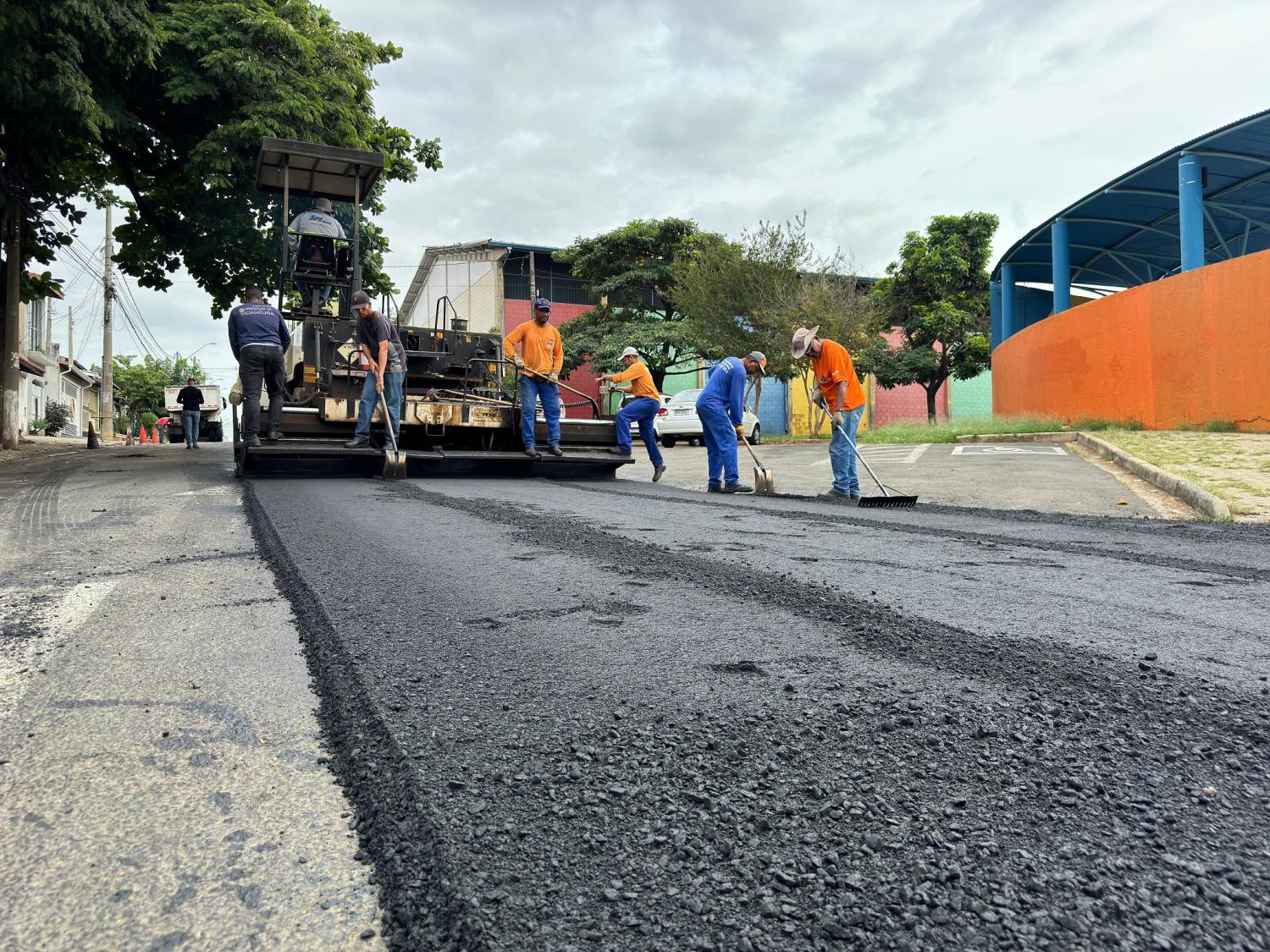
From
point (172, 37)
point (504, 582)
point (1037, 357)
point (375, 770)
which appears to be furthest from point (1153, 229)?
point (375, 770)

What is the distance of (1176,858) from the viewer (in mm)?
1346

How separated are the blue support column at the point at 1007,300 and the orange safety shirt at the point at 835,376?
Result: 16283 millimetres

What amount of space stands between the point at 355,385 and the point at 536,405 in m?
1.86

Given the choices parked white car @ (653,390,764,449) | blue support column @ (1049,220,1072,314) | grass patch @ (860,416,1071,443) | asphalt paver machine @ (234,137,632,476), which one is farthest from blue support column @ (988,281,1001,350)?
asphalt paver machine @ (234,137,632,476)

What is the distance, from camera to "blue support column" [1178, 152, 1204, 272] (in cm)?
1374

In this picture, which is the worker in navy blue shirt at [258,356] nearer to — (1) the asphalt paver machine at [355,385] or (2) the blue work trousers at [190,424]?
(1) the asphalt paver machine at [355,385]

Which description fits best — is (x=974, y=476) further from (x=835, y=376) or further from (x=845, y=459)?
(x=835, y=376)

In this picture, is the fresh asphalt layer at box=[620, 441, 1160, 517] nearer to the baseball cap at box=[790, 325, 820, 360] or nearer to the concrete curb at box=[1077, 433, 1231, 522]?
the concrete curb at box=[1077, 433, 1231, 522]

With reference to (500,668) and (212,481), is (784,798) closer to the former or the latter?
(500,668)

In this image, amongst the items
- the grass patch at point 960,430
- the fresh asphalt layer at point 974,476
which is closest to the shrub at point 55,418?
the fresh asphalt layer at point 974,476

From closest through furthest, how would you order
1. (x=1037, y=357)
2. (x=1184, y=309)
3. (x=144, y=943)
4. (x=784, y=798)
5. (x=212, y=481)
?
(x=144, y=943)
(x=784, y=798)
(x=212, y=481)
(x=1184, y=309)
(x=1037, y=357)

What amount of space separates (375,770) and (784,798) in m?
0.78

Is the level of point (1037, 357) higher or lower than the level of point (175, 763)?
higher

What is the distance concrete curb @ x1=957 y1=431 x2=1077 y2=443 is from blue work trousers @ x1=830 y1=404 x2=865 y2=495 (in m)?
7.04
